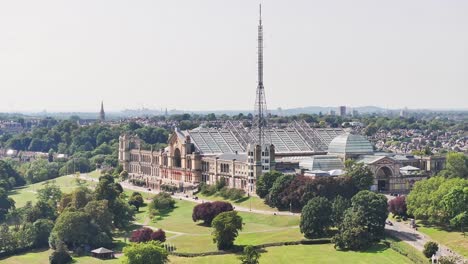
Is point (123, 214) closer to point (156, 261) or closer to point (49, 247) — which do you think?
point (49, 247)

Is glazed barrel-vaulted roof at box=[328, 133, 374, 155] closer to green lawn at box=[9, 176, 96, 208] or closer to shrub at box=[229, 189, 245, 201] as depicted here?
shrub at box=[229, 189, 245, 201]

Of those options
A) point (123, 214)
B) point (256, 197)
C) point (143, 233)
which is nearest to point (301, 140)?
point (256, 197)

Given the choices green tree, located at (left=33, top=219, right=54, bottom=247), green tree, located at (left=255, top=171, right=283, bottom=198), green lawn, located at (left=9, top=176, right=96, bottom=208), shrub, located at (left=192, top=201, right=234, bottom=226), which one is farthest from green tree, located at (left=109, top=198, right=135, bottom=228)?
green lawn, located at (left=9, top=176, right=96, bottom=208)

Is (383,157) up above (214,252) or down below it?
above

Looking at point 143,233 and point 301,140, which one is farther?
point 301,140

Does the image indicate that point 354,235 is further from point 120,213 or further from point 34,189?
point 34,189

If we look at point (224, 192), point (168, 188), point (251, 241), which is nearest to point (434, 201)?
point (251, 241)
